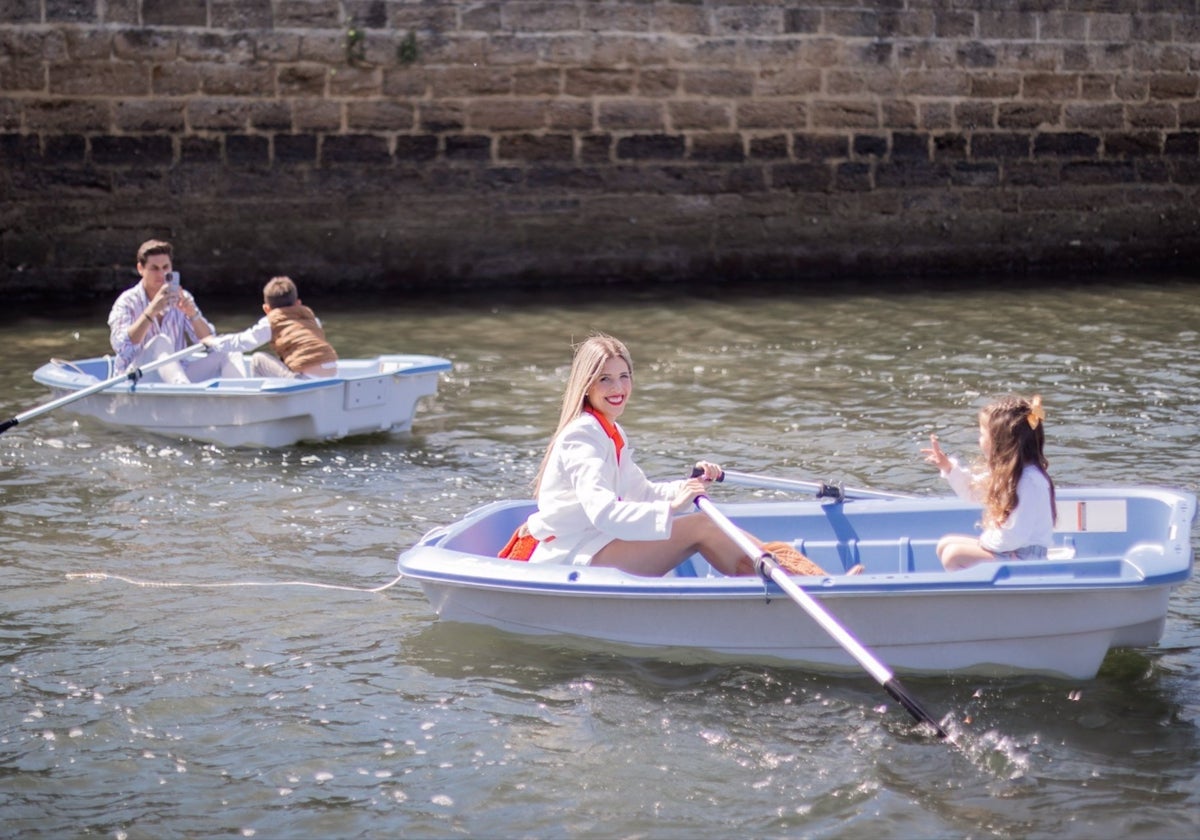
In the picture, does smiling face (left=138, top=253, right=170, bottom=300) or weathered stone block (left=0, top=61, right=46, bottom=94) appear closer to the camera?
smiling face (left=138, top=253, right=170, bottom=300)

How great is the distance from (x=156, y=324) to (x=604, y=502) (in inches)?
170

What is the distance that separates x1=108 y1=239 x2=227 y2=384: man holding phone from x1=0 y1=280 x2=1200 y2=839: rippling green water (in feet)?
1.38

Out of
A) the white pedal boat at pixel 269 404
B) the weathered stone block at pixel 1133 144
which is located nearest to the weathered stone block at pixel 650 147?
the weathered stone block at pixel 1133 144

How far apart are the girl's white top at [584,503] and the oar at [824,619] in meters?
0.20

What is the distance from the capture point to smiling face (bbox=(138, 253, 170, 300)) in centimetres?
866

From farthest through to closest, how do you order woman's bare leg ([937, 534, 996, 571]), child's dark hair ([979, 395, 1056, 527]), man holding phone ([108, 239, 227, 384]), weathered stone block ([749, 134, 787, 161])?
weathered stone block ([749, 134, 787, 161])
man holding phone ([108, 239, 227, 384])
woman's bare leg ([937, 534, 996, 571])
child's dark hair ([979, 395, 1056, 527])

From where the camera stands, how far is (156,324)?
875 cm

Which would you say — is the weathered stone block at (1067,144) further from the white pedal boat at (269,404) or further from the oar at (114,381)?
the oar at (114,381)

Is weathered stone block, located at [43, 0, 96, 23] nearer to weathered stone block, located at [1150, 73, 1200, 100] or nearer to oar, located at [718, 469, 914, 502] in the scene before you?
oar, located at [718, 469, 914, 502]

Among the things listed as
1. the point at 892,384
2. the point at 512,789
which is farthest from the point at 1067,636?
the point at 892,384

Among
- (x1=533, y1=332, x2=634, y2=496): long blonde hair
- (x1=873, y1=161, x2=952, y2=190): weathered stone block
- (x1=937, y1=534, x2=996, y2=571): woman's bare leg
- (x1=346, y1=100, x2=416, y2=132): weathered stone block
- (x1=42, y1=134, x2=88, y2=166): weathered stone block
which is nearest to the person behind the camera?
(x1=937, y1=534, x2=996, y2=571): woman's bare leg

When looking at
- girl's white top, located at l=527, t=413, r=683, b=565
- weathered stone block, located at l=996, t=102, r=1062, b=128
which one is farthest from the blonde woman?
weathered stone block, located at l=996, t=102, r=1062, b=128

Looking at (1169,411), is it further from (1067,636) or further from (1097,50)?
(1097,50)

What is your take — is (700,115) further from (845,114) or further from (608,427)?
(608,427)
